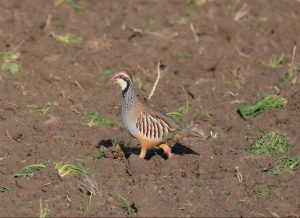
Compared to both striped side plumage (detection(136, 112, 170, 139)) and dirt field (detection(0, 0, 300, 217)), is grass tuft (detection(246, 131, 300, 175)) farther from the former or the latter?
striped side plumage (detection(136, 112, 170, 139))

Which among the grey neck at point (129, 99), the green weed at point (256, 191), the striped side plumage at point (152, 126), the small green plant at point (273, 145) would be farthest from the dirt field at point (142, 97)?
the grey neck at point (129, 99)

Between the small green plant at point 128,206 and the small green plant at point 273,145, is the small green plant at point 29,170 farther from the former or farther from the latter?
the small green plant at point 273,145

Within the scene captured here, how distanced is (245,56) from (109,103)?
9.21ft

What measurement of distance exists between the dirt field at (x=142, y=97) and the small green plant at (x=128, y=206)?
0.01m

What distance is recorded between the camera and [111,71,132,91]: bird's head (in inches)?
322

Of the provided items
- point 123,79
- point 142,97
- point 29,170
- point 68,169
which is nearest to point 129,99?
point 123,79

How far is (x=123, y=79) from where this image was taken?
8227mm

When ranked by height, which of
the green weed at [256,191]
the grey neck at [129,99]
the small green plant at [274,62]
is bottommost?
the small green plant at [274,62]

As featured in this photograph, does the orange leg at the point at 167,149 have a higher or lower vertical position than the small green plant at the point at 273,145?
lower

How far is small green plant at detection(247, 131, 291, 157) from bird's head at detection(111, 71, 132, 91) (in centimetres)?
151

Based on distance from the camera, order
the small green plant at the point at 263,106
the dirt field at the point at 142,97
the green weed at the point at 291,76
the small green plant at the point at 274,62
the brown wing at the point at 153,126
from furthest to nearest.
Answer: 1. the small green plant at the point at 274,62
2. the green weed at the point at 291,76
3. the small green plant at the point at 263,106
4. the brown wing at the point at 153,126
5. the dirt field at the point at 142,97

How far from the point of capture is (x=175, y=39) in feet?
39.7

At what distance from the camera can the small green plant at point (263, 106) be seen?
9.86 m

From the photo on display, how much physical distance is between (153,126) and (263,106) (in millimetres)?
2343
